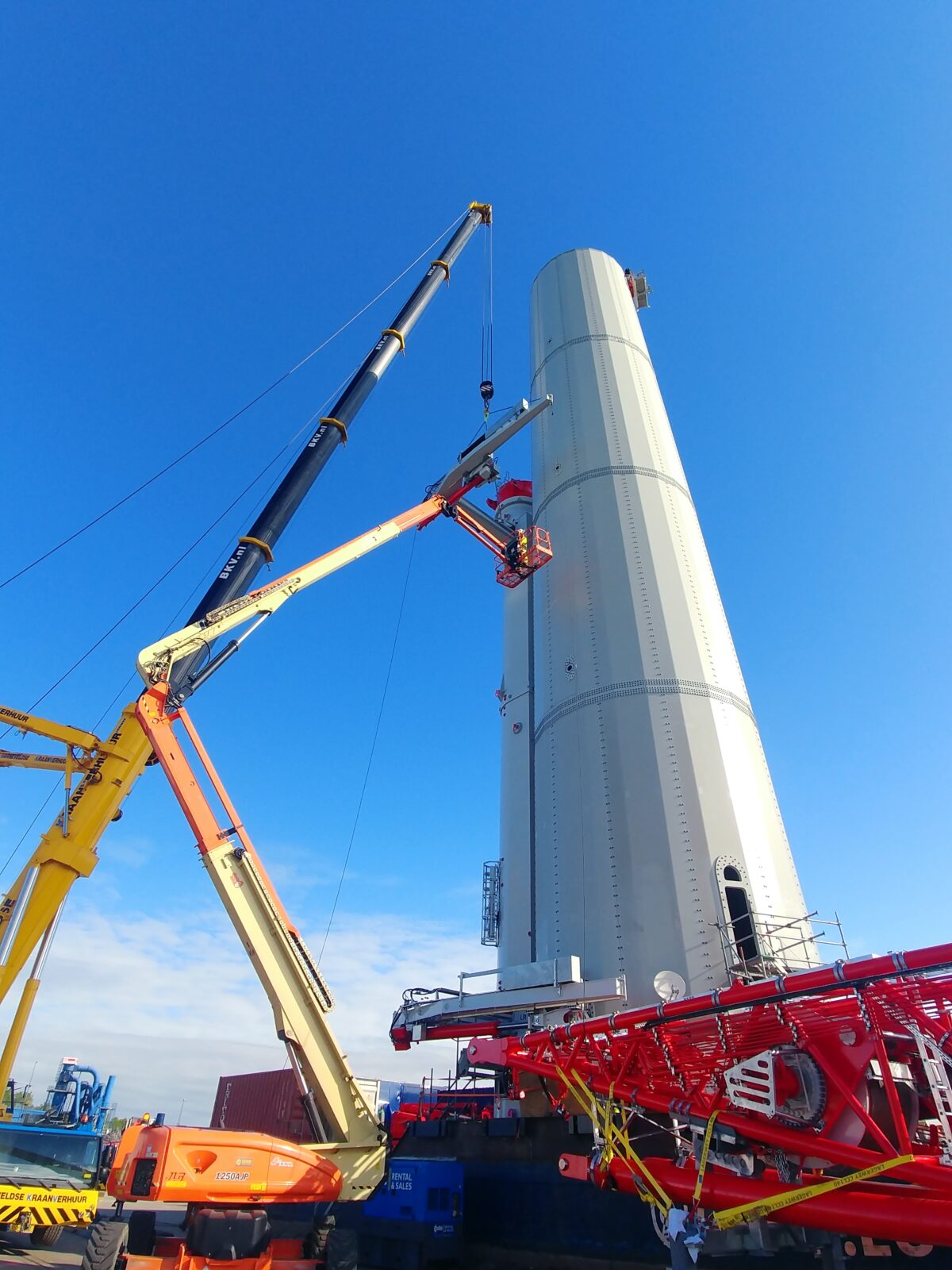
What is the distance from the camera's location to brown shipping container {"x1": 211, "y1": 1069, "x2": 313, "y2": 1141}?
919 inches

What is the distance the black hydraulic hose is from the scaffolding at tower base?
9.00 metres

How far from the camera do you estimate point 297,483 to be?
16.0m

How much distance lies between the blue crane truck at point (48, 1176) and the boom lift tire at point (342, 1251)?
A: 3972 millimetres

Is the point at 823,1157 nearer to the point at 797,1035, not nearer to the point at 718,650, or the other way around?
the point at 797,1035

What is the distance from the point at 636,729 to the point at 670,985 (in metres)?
4.63

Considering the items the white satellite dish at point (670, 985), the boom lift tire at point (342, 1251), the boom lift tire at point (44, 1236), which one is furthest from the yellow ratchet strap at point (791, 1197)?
the boom lift tire at point (44, 1236)

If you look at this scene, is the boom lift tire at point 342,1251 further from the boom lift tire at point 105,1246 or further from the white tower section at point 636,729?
the white tower section at point 636,729

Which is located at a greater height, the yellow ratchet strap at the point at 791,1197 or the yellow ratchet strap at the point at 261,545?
the yellow ratchet strap at the point at 261,545

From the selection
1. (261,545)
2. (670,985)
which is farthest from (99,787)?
(670,985)

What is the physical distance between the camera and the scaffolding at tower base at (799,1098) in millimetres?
6176

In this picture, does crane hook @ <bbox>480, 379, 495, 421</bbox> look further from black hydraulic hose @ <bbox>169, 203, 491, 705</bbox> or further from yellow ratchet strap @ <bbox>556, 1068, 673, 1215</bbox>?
yellow ratchet strap @ <bbox>556, 1068, 673, 1215</bbox>

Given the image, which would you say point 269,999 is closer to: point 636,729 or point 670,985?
point 670,985

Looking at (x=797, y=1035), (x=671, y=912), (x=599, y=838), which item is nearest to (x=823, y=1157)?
(x=797, y=1035)

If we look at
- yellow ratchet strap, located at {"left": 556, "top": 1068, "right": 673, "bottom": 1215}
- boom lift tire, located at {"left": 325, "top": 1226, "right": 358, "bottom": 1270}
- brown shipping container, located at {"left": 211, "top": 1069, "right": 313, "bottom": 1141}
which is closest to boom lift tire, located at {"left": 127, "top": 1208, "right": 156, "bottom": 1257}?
boom lift tire, located at {"left": 325, "top": 1226, "right": 358, "bottom": 1270}
